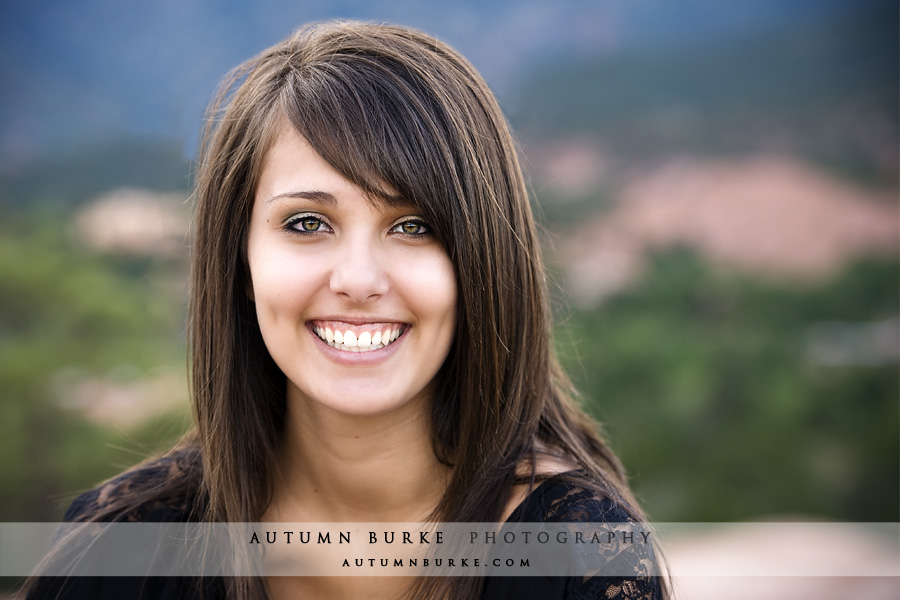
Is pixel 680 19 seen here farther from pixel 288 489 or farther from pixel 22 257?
pixel 288 489

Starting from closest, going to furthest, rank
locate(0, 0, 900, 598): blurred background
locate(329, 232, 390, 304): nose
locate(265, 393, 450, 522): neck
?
locate(329, 232, 390, 304): nose
locate(265, 393, 450, 522): neck
locate(0, 0, 900, 598): blurred background

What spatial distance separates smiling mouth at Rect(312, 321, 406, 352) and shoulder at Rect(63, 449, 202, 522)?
0.56 meters

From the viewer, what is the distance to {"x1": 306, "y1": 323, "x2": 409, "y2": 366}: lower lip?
5.10ft

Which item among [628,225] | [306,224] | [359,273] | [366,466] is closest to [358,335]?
[359,273]

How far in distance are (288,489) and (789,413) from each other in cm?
352

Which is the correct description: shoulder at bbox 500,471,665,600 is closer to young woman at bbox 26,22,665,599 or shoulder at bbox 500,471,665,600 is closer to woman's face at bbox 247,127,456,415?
young woman at bbox 26,22,665,599

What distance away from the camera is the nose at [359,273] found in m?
1.47

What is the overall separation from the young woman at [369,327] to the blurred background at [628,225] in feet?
4.38

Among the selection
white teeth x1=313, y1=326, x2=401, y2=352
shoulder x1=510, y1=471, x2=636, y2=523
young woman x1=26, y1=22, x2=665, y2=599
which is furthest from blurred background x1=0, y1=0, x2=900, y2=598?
white teeth x1=313, y1=326, x2=401, y2=352

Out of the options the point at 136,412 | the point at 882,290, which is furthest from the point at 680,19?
the point at 136,412

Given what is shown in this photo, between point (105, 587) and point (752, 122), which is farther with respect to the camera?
point (752, 122)

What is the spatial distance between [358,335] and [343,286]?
0.11m

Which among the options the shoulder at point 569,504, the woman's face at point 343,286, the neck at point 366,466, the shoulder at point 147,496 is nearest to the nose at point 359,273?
the woman's face at point 343,286

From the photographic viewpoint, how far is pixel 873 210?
6383 mm
